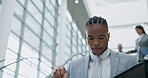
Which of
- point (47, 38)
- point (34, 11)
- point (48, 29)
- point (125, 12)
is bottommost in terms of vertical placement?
point (47, 38)

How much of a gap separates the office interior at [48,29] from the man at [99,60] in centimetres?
142

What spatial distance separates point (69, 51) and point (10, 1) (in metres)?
8.05

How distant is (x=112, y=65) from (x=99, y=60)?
104mm

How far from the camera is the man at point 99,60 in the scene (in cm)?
145

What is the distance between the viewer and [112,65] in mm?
1478

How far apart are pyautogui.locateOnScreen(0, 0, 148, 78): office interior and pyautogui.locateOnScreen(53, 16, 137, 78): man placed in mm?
1416

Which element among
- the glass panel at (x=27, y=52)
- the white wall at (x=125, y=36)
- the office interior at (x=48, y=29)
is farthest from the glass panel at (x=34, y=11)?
the white wall at (x=125, y=36)

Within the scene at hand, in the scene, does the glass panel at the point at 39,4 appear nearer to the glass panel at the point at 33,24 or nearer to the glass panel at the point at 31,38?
the glass panel at the point at 33,24

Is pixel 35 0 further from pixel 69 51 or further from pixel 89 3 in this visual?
pixel 89 3

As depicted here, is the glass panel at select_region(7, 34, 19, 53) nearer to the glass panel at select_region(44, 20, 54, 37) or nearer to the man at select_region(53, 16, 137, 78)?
the glass panel at select_region(44, 20, 54, 37)

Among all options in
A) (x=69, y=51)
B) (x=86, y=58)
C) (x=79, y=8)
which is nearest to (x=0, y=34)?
(x=86, y=58)

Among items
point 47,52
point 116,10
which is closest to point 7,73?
point 47,52

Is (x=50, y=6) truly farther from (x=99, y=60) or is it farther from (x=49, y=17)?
(x=99, y=60)

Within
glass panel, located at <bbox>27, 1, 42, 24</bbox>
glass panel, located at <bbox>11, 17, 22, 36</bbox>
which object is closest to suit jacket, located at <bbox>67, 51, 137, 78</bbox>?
glass panel, located at <bbox>11, 17, 22, 36</bbox>
